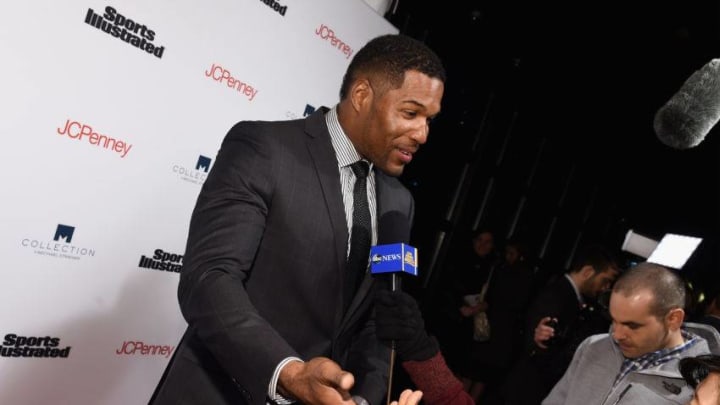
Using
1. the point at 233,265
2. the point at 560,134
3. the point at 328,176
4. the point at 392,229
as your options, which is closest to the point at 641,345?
the point at 392,229

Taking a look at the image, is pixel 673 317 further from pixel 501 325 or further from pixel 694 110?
pixel 501 325

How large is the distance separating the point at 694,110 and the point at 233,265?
149 centimetres

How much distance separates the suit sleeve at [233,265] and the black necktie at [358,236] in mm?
261

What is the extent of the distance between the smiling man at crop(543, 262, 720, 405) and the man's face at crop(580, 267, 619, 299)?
1369mm

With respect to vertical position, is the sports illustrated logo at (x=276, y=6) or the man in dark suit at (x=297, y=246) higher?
the sports illustrated logo at (x=276, y=6)

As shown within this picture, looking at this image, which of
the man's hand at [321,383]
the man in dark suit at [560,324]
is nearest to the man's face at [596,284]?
the man in dark suit at [560,324]

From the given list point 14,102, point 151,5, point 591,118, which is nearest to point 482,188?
point 591,118

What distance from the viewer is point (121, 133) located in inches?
100

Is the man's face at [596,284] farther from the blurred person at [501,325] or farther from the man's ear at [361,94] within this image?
the man's ear at [361,94]

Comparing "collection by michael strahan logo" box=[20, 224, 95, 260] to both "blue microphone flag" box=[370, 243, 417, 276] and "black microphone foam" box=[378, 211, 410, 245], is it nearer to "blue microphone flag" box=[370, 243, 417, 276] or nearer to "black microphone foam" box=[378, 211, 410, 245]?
"black microphone foam" box=[378, 211, 410, 245]

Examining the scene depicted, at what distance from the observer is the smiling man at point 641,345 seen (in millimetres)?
2426

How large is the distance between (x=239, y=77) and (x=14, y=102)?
1.08m

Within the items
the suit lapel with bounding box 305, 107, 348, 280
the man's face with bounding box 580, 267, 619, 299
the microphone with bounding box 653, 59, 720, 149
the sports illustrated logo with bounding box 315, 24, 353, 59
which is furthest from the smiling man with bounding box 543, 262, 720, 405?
the sports illustrated logo with bounding box 315, 24, 353, 59

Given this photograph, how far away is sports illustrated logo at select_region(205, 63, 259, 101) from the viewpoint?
2.87 m
